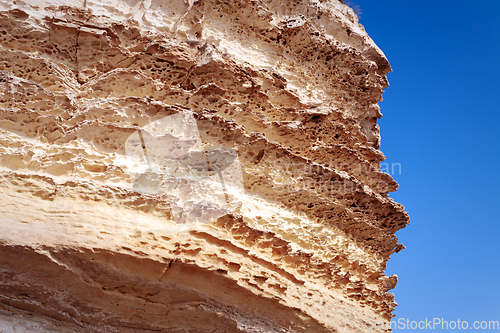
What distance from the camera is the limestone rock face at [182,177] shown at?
12.5 feet

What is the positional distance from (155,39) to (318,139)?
2938mm

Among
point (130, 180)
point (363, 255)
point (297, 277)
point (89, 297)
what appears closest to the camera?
point (89, 297)

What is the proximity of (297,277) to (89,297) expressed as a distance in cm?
236

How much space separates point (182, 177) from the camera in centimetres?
471

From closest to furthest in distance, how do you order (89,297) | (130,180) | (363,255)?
(89,297) → (130,180) → (363,255)

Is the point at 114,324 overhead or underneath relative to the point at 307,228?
underneath

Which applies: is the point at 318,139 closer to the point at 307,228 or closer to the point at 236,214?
the point at 307,228

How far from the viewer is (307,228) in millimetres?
5445

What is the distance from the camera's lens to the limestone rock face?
3.81m

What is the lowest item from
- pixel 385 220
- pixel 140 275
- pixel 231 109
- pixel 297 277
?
pixel 140 275

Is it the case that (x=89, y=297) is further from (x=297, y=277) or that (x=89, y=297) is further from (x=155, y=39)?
(x=155, y=39)

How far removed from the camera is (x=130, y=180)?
4.42 m

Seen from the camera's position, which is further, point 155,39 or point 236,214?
point 155,39

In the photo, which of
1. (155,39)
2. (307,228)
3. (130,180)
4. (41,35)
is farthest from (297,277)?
(41,35)
